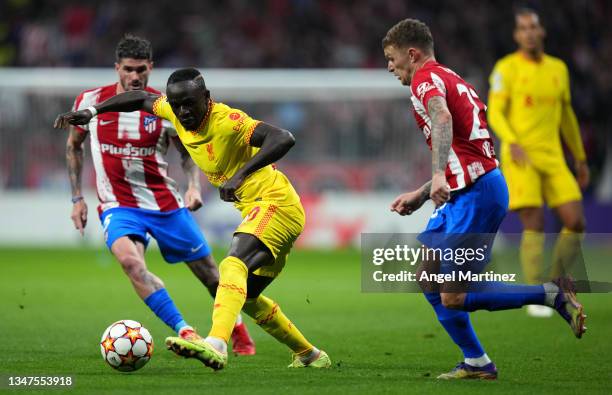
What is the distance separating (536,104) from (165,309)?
481 cm

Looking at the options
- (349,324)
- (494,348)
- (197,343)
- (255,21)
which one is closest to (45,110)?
(255,21)

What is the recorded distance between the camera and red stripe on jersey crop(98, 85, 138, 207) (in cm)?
851

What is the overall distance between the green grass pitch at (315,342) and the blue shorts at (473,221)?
842 mm

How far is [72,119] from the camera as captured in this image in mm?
7320

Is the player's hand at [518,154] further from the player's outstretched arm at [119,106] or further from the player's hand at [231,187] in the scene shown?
the player's hand at [231,187]

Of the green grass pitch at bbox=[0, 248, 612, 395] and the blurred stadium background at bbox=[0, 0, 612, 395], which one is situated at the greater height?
the blurred stadium background at bbox=[0, 0, 612, 395]

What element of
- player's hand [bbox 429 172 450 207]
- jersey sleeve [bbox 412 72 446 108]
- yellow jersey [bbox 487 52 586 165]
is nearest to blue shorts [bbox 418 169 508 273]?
player's hand [bbox 429 172 450 207]

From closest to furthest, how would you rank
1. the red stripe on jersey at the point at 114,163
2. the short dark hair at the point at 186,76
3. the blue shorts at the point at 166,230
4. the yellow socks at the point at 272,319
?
the short dark hair at the point at 186,76, the yellow socks at the point at 272,319, the blue shorts at the point at 166,230, the red stripe on jersey at the point at 114,163

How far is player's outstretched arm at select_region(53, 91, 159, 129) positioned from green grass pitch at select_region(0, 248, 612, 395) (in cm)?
168

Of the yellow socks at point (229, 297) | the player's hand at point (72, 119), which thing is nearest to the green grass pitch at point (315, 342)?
the yellow socks at point (229, 297)

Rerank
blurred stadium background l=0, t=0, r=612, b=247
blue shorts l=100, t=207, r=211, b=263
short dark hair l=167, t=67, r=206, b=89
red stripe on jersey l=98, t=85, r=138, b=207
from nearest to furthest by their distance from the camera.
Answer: short dark hair l=167, t=67, r=206, b=89 → blue shorts l=100, t=207, r=211, b=263 → red stripe on jersey l=98, t=85, r=138, b=207 → blurred stadium background l=0, t=0, r=612, b=247

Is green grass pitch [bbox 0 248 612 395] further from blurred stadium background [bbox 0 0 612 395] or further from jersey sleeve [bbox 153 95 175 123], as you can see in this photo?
jersey sleeve [bbox 153 95 175 123]

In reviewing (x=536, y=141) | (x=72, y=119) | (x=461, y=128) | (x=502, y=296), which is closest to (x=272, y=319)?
(x=502, y=296)

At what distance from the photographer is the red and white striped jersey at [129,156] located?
8.54 meters
